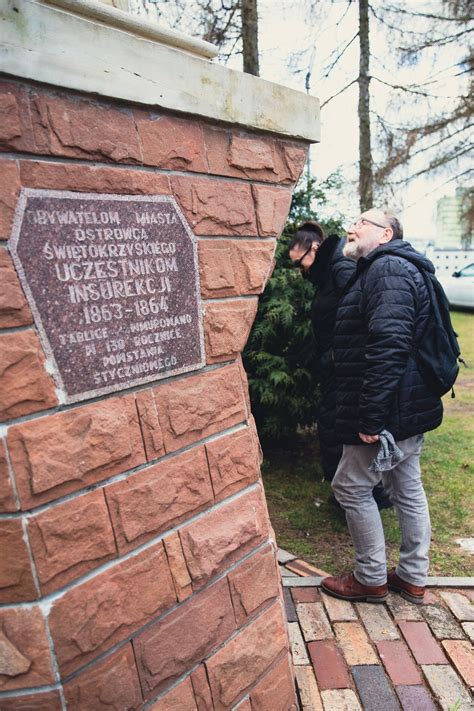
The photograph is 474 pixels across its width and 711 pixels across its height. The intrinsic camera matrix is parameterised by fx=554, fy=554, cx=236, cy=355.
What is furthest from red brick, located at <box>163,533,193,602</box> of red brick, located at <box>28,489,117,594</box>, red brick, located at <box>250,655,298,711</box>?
red brick, located at <box>250,655,298,711</box>

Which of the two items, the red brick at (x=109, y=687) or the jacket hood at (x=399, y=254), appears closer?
the red brick at (x=109, y=687)

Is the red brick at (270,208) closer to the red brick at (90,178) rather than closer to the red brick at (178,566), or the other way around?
the red brick at (90,178)

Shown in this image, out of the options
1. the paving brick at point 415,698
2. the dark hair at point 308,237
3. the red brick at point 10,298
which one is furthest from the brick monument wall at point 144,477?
the dark hair at point 308,237

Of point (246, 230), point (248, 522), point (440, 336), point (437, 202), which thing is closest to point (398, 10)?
point (437, 202)

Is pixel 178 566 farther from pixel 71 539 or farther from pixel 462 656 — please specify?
pixel 462 656

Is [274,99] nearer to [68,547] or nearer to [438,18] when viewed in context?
[68,547]

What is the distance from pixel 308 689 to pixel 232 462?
98cm

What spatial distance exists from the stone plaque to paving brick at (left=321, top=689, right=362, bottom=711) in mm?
1298

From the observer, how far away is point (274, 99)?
1562 mm

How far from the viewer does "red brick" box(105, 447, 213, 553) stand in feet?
4.16

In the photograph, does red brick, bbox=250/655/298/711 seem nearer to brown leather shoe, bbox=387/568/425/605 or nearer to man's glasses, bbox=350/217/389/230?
brown leather shoe, bbox=387/568/425/605

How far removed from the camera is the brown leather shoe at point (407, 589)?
2.41m

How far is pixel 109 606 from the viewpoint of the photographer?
49.2 inches

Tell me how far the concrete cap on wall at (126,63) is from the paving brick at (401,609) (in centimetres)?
197
